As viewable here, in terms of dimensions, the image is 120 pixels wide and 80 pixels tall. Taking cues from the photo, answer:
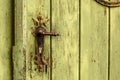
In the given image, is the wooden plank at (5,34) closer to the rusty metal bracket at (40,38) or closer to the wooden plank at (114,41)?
the rusty metal bracket at (40,38)

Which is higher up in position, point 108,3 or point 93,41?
point 108,3

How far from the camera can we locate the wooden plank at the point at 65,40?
5.19 ft

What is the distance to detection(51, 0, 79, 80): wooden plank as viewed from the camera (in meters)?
1.58

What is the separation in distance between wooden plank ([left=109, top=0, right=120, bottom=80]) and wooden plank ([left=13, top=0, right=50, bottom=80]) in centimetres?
29

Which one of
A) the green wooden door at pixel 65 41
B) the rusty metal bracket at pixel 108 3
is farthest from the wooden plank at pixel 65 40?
the rusty metal bracket at pixel 108 3

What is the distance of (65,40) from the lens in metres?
1.60

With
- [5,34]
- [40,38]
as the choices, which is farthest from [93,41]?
[5,34]

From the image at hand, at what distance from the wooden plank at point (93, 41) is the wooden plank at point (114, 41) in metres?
0.02

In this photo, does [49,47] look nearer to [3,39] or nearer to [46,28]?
[46,28]

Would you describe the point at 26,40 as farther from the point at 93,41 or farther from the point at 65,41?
the point at 93,41

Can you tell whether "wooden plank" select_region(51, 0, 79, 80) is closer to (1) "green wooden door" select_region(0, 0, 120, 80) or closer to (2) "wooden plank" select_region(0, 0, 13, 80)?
(1) "green wooden door" select_region(0, 0, 120, 80)

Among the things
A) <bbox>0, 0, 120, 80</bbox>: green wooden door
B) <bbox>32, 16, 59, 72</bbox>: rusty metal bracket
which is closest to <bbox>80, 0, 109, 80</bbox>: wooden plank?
<bbox>0, 0, 120, 80</bbox>: green wooden door

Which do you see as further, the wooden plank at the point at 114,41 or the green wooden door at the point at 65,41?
the wooden plank at the point at 114,41

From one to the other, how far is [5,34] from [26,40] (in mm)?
92
